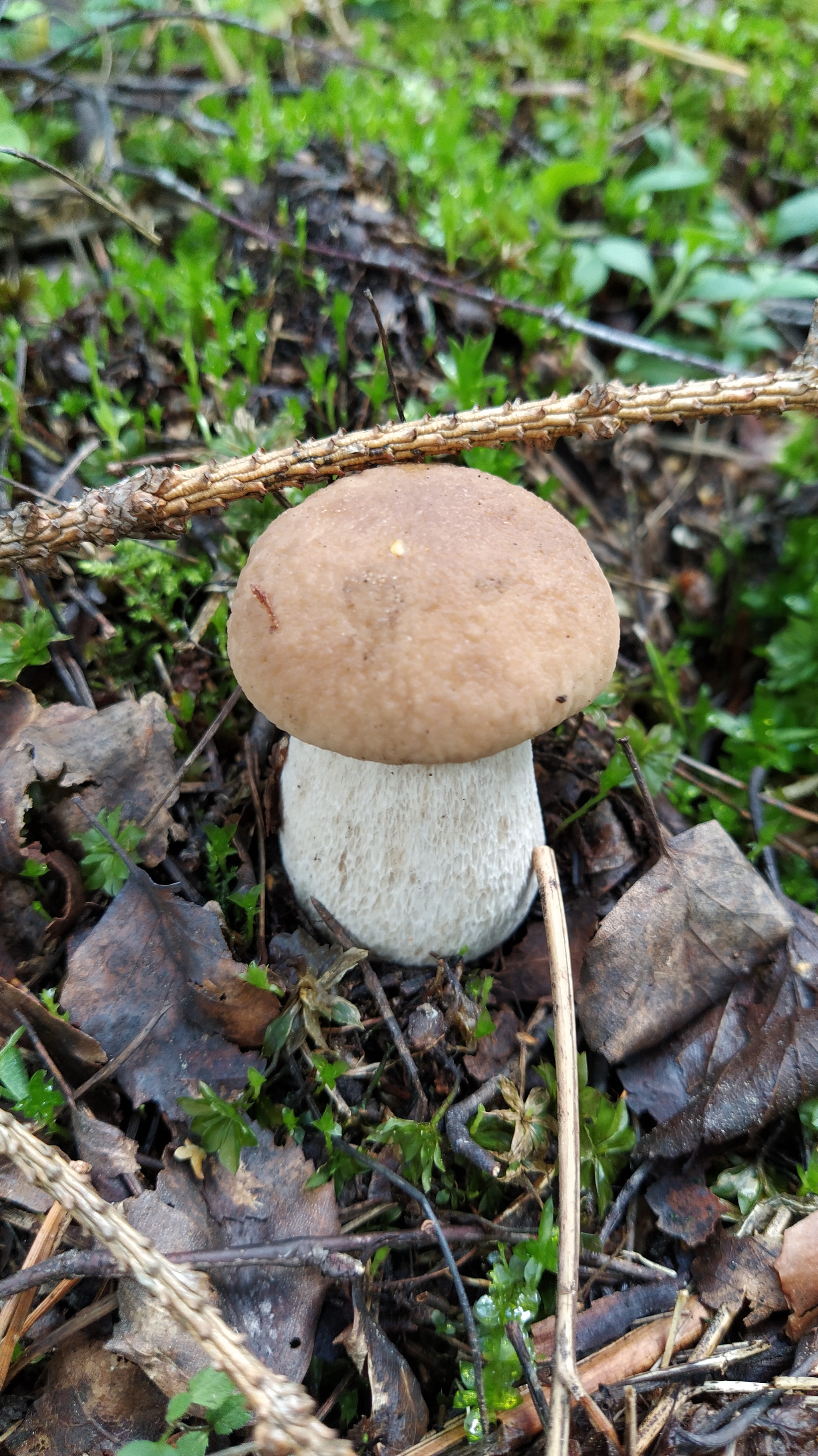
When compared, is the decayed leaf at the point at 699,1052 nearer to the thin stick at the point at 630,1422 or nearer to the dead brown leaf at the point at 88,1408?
the thin stick at the point at 630,1422

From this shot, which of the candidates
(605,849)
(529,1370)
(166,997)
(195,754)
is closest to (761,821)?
(605,849)

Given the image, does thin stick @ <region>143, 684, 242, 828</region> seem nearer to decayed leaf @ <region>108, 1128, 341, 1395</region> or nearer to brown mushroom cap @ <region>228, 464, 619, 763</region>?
brown mushroom cap @ <region>228, 464, 619, 763</region>

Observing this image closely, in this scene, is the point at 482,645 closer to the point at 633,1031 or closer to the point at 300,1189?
the point at 633,1031

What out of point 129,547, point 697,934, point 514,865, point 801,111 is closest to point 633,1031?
point 697,934

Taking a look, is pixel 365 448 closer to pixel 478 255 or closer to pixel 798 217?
pixel 478 255

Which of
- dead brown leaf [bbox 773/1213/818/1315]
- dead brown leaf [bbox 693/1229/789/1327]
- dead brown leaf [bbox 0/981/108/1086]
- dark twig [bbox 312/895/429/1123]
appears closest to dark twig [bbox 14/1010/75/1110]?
dead brown leaf [bbox 0/981/108/1086]

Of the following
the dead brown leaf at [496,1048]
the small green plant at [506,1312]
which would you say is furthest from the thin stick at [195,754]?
the small green plant at [506,1312]
